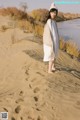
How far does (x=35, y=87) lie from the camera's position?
6.43 m

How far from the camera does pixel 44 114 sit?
5578 millimetres

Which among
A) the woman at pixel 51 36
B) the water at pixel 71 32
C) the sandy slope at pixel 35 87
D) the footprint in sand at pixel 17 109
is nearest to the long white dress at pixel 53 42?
the woman at pixel 51 36

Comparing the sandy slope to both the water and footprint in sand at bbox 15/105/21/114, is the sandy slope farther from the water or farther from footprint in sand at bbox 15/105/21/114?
the water

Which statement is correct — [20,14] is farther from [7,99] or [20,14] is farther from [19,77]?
[7,99]

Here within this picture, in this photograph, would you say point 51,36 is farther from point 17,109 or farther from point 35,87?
point 17,109

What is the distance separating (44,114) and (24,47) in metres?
3.55

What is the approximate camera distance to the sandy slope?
18.6ft

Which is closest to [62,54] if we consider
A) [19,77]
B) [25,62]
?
[25,62]

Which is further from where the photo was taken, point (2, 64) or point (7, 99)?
point (2, 64)

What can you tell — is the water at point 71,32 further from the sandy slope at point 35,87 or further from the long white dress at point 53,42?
the long white dress at point 53,42

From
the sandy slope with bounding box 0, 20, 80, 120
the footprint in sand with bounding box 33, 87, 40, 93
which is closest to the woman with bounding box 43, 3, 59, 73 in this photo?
the sandy slope with bounding box 0, 20, 80, 120

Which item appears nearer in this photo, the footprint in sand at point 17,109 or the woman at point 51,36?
the footprint in sand at point 17,109

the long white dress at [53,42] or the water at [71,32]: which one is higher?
the long white dress at [53,42]

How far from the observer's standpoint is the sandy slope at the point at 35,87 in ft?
18.6
